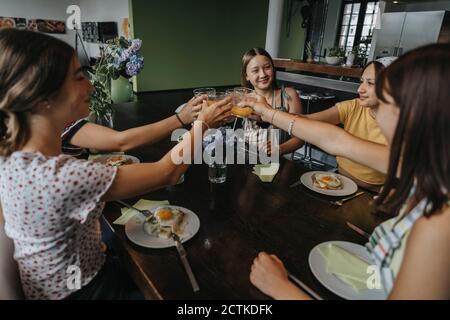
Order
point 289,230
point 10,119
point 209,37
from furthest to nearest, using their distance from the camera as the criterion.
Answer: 1. point 209,37
2. point 289,230
3. point 10,119

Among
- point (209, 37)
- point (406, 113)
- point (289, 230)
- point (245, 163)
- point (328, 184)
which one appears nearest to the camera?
point (406, 113)

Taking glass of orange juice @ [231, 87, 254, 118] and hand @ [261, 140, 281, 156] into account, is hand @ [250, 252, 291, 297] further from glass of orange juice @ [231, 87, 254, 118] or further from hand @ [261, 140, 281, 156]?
hand @ [261, 140, 281, 156]

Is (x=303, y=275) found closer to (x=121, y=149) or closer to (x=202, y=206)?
(x=202, y=206)

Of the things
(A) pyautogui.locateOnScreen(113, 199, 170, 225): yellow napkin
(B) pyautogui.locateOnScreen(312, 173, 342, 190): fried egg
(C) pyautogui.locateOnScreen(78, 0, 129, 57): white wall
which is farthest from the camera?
(C) pyautogui.locateOnScreen(78, 0, 129, 57): white wall

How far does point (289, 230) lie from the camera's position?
3.45 ft

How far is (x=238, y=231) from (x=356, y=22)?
30.8 feet

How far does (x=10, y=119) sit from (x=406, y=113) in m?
1.07

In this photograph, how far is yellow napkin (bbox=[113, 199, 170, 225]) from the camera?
1088 millimetres

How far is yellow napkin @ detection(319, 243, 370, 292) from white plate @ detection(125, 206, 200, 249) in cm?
43

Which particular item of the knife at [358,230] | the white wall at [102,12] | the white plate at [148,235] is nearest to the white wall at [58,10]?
the white wall at [102,12]

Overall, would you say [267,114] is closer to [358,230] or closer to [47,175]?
[358,230]

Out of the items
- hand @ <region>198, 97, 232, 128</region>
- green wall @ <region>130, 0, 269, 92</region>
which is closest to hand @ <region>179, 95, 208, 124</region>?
hand @ <region>198, 97, 232, 128</region>

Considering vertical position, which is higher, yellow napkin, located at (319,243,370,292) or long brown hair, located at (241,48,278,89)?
long brown hair, located at (241,48,278,89)
